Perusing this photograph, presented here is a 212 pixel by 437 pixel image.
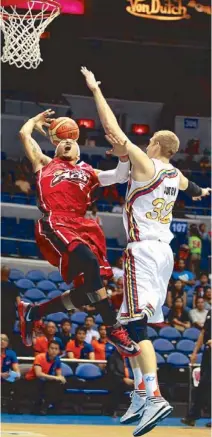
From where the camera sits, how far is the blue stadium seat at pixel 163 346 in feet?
53.8

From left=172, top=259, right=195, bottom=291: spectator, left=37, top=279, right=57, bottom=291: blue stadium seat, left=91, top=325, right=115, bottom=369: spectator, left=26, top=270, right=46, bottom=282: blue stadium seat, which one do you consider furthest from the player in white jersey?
left=172, top=259, right=195, bottom=291: spectator

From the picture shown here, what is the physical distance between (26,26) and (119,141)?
4.13 meters

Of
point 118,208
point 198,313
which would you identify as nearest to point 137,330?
point 198,313

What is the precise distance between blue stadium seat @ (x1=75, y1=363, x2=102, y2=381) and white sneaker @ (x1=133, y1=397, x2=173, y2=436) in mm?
6853

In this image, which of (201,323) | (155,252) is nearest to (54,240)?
(155,252)

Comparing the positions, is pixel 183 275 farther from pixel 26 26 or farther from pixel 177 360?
pixel 26 26

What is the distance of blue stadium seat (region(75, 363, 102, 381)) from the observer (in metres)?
15.0

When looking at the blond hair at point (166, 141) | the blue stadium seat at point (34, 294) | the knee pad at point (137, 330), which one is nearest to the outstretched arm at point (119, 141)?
the blond hair at point (166, 141)

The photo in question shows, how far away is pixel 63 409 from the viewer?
15.4m

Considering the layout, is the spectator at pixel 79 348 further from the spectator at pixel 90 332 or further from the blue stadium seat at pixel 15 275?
the blue stadium seat at pixel 15 275

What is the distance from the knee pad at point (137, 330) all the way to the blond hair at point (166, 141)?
1460 mm

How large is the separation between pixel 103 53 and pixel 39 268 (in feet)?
27.4

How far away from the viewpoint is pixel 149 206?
857 cm

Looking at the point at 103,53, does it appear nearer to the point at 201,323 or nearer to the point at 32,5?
the point at 201,323
